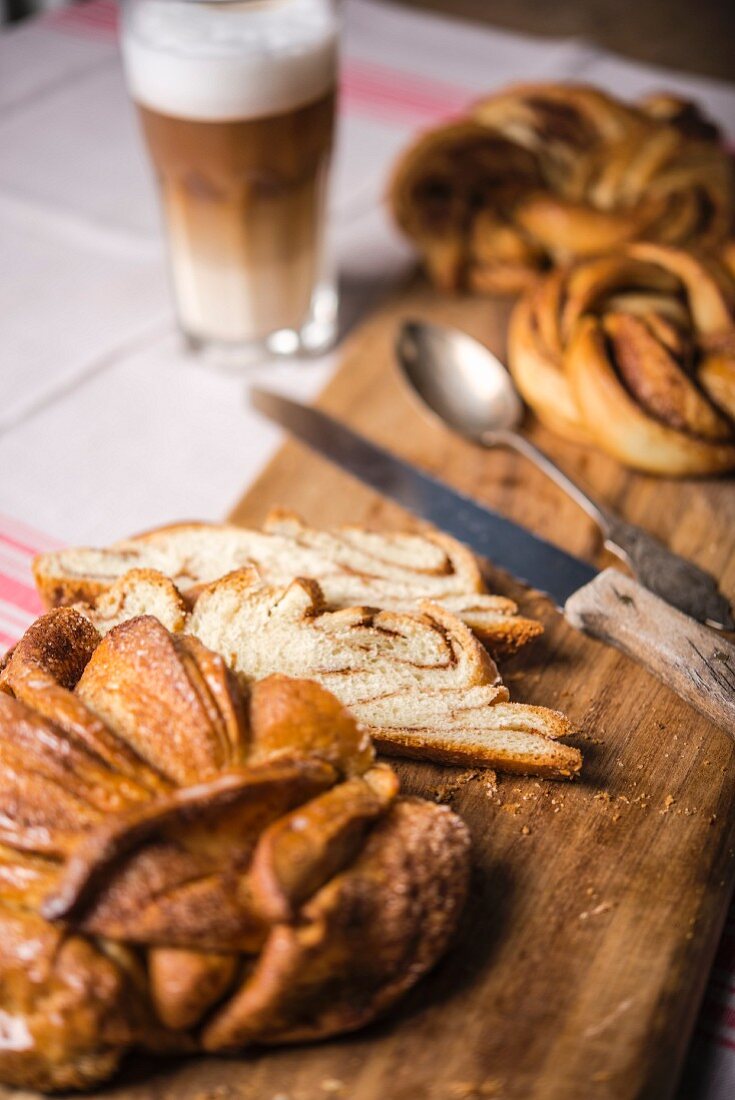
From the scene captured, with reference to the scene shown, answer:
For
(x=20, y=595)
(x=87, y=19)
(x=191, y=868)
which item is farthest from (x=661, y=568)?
(x=87, y=19)

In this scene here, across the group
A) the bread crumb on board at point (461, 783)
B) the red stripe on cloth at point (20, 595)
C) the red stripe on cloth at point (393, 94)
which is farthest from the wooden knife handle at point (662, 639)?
the red stripe on cloth at point (393, 94)

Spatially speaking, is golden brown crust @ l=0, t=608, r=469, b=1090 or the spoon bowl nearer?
golden brown crust @ l=0, t=608, r=469, b=1090

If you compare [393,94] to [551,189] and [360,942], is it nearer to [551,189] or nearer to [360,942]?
[551,189]

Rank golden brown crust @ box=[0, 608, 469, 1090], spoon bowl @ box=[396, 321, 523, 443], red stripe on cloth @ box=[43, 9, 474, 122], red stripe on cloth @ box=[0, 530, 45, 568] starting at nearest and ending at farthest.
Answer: golden brown crust @ box=[0, 608, 469, 1090] → red stripe on cloth @ box=[0, 530, 45, 568] → spoon bowl @ box=[396, 321, 523, 443] → red stripe on cloth @ box=[43, 9, 474, 122]

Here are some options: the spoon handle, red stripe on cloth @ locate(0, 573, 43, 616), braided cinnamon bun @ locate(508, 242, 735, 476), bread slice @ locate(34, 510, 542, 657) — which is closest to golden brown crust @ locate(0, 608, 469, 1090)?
bread slice @ locate(34, 510, 542, 657)

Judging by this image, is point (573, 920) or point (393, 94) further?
point (393, 94)

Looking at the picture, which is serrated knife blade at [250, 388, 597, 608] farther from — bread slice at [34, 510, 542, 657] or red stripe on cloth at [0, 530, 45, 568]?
red stripe on cloth at [0, 530, 45, 568]

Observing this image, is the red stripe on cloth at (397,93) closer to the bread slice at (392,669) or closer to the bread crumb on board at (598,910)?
the bread slice at (392,669)

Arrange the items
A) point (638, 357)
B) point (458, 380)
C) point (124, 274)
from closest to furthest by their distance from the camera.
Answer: point (638, 357)
point (458, 380)
point (124, 274)
